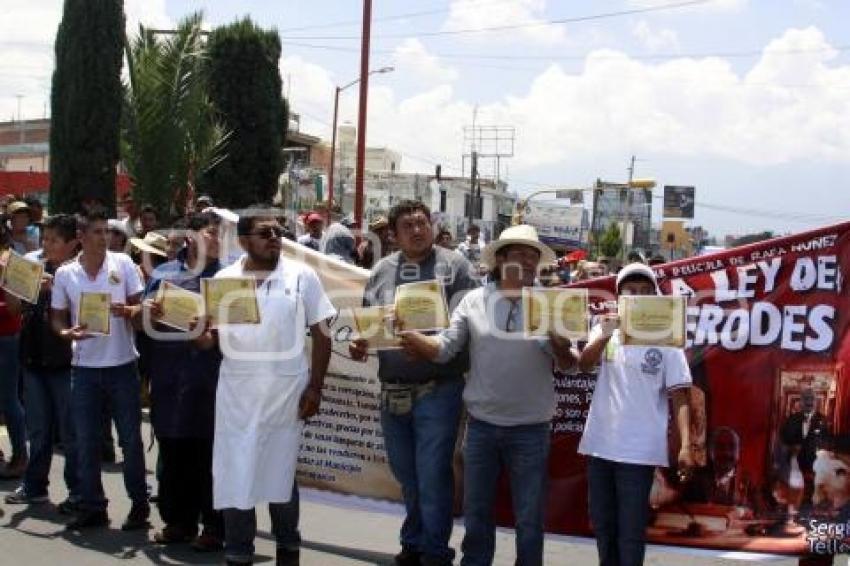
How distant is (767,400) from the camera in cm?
555

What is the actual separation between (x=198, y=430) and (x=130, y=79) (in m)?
11.9

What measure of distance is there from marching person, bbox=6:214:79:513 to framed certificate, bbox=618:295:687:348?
3772 mm

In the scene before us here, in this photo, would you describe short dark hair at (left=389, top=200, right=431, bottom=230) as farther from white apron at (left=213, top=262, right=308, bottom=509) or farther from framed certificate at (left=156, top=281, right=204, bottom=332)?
framed certificate at (left=156, top=281, right=204, bottom=332)

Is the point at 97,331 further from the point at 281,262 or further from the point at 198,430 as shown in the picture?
the point at 281,262

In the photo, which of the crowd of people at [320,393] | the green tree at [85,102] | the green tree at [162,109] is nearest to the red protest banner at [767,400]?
the crowd of people at [320,393]

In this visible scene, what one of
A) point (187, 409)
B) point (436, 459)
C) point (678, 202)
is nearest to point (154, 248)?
point (187, 409)

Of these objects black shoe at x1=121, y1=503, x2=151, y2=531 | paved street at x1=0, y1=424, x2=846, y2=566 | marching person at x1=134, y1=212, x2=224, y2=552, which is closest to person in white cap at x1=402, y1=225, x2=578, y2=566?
paved street at x1=0, y1=424, x2=846, y2=566

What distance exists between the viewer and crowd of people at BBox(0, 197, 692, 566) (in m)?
5.02

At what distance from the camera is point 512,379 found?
16.7 ft

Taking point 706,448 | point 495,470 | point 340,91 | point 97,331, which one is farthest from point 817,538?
point 340,91

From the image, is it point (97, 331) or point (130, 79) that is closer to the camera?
point (97, 331)

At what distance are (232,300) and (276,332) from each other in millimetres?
271

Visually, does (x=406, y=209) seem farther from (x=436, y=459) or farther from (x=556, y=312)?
(x=436, y=459)

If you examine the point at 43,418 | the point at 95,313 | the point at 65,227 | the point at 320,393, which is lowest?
the point at 43,418
